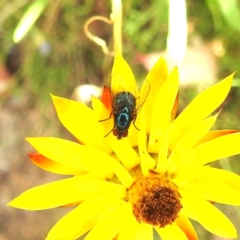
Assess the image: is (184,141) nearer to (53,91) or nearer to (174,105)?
(174,105)

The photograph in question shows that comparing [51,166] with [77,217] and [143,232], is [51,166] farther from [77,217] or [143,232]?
[143,232]

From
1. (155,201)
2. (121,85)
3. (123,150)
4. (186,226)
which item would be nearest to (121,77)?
(121,85)

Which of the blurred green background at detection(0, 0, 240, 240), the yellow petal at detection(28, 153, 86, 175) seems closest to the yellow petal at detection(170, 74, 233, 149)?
the yellow petal at detection(28, 153, 86, 175)

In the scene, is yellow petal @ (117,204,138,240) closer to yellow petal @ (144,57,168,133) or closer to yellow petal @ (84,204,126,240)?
yellow petal @ (84,204,126,240)

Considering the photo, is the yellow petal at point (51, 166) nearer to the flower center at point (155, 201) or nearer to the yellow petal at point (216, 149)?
the flower center at point (155, 201)

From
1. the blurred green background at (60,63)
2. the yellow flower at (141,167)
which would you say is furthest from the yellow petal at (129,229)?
the blurred green background at (60,63)

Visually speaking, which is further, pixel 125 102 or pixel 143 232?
pixel 143 232

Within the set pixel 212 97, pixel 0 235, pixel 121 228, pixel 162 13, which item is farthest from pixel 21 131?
pixel 212 97

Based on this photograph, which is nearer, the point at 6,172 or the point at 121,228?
the point at 121,228
